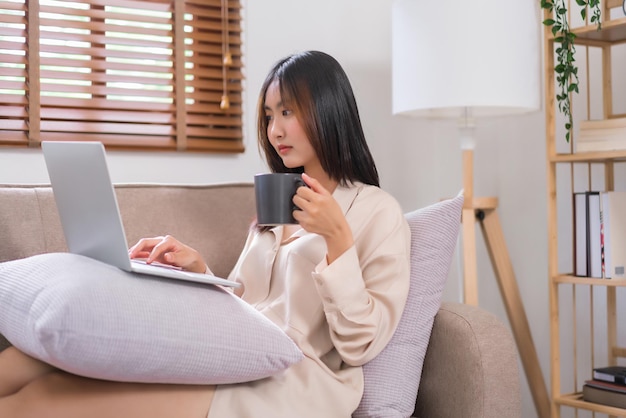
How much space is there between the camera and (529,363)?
229 cm

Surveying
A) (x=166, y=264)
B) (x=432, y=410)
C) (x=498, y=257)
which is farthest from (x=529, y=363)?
(x=166, y=264)

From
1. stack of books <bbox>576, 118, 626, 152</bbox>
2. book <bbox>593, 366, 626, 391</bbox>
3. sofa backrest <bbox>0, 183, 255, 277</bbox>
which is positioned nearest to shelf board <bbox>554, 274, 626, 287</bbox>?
book <bbox>593, 366, 626, 391</bbox>

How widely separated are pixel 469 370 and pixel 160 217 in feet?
2.72

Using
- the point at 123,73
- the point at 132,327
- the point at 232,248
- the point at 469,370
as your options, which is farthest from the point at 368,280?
the point at 123,73

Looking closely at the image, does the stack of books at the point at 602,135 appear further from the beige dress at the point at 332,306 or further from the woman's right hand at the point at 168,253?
the woman's right hand at the point at 168,253

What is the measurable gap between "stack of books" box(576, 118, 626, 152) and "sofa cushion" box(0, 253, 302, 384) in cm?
106

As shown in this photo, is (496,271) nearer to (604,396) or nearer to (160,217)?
(604,396)

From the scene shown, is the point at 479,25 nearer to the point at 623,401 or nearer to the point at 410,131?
the point at 410,131

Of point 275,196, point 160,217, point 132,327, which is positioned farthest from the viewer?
point 160,217

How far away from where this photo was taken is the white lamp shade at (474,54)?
6.83ft

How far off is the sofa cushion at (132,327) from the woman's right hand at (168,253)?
28cm

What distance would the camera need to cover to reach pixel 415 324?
1498mm

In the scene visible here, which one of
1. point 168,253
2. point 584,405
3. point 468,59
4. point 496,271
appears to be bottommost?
point 584,405

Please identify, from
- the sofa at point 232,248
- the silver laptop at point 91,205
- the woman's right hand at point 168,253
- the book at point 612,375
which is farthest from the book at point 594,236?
the silver laptop at point 91,205
